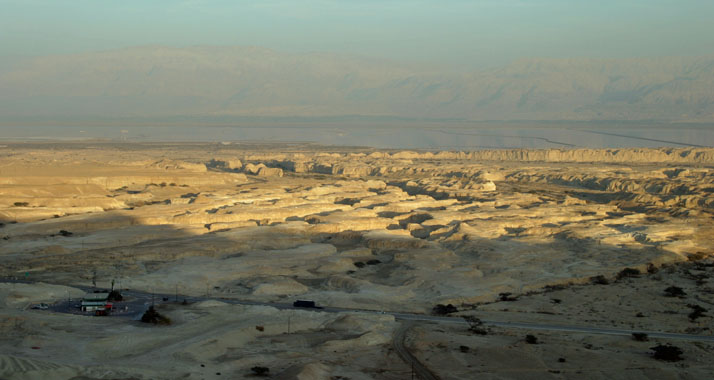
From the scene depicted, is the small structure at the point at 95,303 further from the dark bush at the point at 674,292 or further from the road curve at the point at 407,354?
the dark bush at the point at 674,292

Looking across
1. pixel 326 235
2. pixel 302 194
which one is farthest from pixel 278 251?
pixel 302 194

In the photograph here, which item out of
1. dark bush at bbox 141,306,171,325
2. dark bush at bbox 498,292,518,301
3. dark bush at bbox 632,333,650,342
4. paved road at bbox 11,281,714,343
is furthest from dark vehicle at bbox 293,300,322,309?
dark bush at bbox 632,333,650,342

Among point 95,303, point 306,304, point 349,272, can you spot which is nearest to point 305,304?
point 306,304

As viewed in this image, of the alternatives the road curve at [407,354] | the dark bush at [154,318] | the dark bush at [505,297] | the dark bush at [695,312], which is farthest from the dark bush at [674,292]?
the dark bush at [154,318]

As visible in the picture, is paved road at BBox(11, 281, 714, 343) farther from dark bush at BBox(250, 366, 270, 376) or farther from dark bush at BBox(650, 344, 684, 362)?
dark bush at BBox(250, 366, 270, 376)

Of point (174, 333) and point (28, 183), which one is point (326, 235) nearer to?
point (174, 333)

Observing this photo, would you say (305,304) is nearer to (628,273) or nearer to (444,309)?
(444,309)
